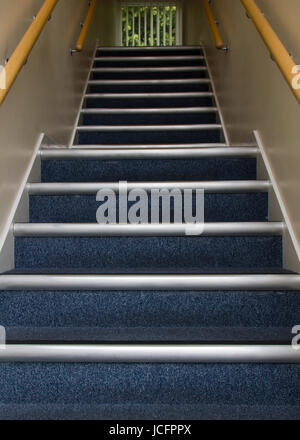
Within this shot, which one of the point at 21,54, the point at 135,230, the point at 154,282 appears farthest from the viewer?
the point at 135,230

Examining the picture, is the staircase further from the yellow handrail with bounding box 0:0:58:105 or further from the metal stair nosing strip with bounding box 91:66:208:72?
the metal stair nosing strip with bounding box 91:66:208:72

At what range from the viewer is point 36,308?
1.88m

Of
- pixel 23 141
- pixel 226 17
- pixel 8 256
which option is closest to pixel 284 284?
pixel 8 256

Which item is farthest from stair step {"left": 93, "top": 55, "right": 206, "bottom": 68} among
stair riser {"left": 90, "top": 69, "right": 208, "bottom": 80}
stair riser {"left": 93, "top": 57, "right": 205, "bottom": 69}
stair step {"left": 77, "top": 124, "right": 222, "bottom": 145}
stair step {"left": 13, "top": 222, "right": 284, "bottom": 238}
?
stair step {"left": 13, "top": 222, "right": 284, "bottom": 238}

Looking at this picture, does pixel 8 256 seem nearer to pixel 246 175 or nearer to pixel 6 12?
pixel 6 12

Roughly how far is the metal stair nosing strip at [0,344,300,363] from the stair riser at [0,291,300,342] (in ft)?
0.84

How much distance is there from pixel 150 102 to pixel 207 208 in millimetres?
2062

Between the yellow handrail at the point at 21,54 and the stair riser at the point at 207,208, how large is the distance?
2.23 feet

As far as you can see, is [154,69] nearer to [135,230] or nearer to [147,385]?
[135,230]

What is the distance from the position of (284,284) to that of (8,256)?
1.13 meters

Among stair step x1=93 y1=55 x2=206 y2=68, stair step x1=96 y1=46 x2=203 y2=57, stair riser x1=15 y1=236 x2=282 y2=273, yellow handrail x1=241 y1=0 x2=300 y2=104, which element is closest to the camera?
yellow handrail x1=241 y1=0 x2=300 y2=104

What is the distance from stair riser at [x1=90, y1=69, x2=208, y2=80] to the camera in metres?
4.72

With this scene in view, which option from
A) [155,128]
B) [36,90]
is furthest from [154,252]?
[155,128]

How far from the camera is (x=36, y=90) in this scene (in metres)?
2.78
